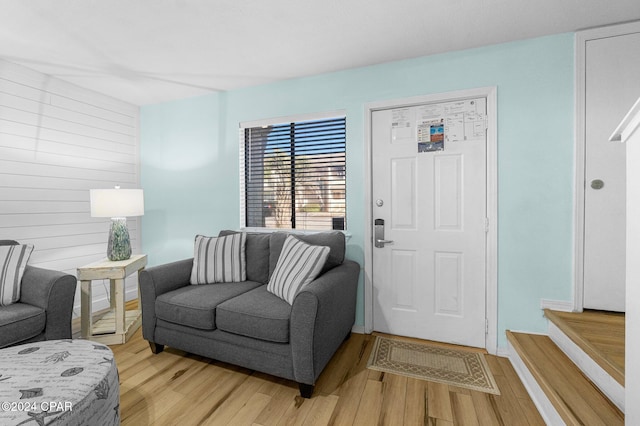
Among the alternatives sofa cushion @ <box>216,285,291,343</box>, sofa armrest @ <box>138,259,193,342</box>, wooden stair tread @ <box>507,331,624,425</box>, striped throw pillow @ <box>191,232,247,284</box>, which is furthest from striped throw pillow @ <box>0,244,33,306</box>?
wooden stair tread @ <box>507,331,624,425</box>

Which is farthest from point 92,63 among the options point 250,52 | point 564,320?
point 564,320

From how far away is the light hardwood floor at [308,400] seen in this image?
5.23 feet

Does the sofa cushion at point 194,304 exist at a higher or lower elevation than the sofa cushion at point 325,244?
lower

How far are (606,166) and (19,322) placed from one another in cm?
398

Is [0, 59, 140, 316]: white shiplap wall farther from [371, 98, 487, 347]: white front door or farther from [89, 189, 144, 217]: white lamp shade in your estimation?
[371, 98, 487, 347]: white front door

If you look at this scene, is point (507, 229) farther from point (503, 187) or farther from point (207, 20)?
point (207, 20)

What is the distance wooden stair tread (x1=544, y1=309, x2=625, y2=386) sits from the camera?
4.76 feet

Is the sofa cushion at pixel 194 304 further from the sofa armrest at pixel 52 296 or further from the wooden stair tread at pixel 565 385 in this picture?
the wooden stair tread at pixel 565 385

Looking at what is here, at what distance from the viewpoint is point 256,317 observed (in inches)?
72.4

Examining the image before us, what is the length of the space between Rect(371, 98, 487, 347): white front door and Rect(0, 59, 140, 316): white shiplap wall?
2950mm

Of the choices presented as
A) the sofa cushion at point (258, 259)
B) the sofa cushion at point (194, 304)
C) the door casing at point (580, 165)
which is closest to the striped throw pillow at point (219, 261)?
the sofa cushion at point (258, 259)

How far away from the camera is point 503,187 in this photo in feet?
7.34

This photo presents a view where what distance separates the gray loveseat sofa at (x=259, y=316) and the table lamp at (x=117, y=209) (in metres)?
0.71

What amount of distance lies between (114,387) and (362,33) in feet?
8.39
